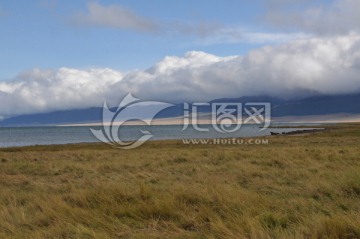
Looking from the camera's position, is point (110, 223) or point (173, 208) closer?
point (110, 223)

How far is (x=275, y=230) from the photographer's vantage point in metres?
5.90

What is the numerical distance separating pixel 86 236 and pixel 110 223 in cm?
91

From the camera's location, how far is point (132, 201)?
28.8ft

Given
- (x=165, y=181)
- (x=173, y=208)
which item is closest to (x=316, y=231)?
(x=173, y=208)

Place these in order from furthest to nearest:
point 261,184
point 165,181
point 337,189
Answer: point 165,181 < point 261,184 < point 337,189

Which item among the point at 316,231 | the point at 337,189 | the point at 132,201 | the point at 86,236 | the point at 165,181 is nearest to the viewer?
the point at 316,231

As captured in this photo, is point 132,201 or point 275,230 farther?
point 132,201

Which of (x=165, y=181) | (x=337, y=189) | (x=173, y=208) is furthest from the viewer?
(x=165, y=181)

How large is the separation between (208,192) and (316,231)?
3507mm

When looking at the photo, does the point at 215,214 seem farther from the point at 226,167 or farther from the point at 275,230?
the point at 226,167

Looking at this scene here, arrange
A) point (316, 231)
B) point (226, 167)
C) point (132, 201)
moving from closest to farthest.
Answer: point (316, 231)
point (132, 201)
point (226, 167)

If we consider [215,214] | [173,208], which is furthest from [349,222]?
[173,208]

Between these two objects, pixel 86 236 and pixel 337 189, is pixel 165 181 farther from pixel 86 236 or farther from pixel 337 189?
Result: pixel 86 236

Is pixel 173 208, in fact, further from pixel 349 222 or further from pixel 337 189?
pixel 337 189
